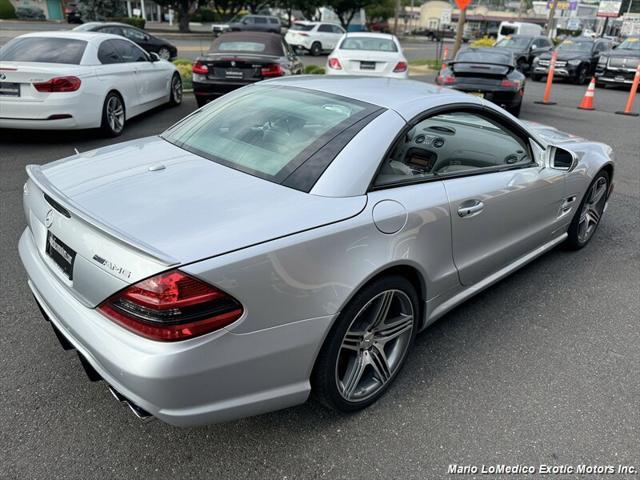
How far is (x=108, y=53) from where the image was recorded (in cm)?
740

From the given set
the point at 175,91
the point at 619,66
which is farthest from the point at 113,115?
the point at 619,66

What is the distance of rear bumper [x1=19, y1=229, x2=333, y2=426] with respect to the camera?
1.76 metres

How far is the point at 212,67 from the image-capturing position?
28.2ft

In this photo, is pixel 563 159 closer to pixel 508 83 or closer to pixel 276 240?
pixel 276 240

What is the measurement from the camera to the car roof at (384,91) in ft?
8.80

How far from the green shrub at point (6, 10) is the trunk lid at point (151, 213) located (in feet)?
158

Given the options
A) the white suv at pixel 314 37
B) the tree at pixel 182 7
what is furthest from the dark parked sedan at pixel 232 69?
the tree at pixel 182 7

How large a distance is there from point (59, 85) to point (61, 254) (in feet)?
17.1

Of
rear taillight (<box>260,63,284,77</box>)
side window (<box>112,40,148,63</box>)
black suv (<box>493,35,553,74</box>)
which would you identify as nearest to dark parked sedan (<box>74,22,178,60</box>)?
side window (<box>112,40,148,63</box>)

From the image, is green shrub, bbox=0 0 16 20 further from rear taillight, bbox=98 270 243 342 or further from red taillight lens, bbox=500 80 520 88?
rear taillight, bbox=98 270 243 342

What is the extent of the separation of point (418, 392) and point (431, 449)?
1.29 feet

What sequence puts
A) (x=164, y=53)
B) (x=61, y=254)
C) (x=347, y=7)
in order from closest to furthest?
(x=61, y=254)
(x=164, y=53)
(x=347, y=7)

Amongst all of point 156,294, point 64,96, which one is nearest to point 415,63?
point 64,96

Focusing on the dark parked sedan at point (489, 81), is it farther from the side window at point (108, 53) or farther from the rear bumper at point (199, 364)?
the rear bumper at point (199, 364)
